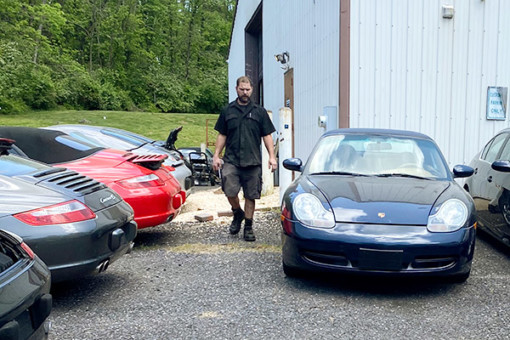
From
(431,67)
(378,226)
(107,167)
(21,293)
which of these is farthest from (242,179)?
(431,67)

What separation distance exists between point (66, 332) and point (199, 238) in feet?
9.16

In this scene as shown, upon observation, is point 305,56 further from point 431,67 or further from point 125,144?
point 125,144

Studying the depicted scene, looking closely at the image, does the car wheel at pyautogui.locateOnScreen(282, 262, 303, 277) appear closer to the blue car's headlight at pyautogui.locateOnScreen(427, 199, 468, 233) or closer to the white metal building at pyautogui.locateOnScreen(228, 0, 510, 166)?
the blue car's headlight at pyautogui.locateOnScreen(427, 199, 468, 233)

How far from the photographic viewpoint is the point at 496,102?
312 inches

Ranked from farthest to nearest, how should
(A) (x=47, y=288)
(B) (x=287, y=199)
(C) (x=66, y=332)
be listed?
(B) (x=287, y=199) < (C) (x=66, y=332) < (A) (x=47, y=288)

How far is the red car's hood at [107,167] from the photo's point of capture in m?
4.89

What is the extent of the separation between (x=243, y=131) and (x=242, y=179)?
58cm

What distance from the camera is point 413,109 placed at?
7.63 metres

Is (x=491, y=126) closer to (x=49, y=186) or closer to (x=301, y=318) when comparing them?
(x=301, y=318)

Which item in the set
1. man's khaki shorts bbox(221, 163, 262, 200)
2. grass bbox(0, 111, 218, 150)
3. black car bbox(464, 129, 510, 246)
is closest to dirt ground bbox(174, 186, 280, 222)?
man's khaki shorts bbox(221, 163, 262, 200)

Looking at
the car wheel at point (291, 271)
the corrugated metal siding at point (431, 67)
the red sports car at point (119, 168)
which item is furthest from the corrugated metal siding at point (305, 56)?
the car wheel at point (291, 271)

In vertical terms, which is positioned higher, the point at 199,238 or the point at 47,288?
the point at 47,288

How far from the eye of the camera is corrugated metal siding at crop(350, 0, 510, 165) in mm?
7367

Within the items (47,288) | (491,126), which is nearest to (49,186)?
(47,288)
